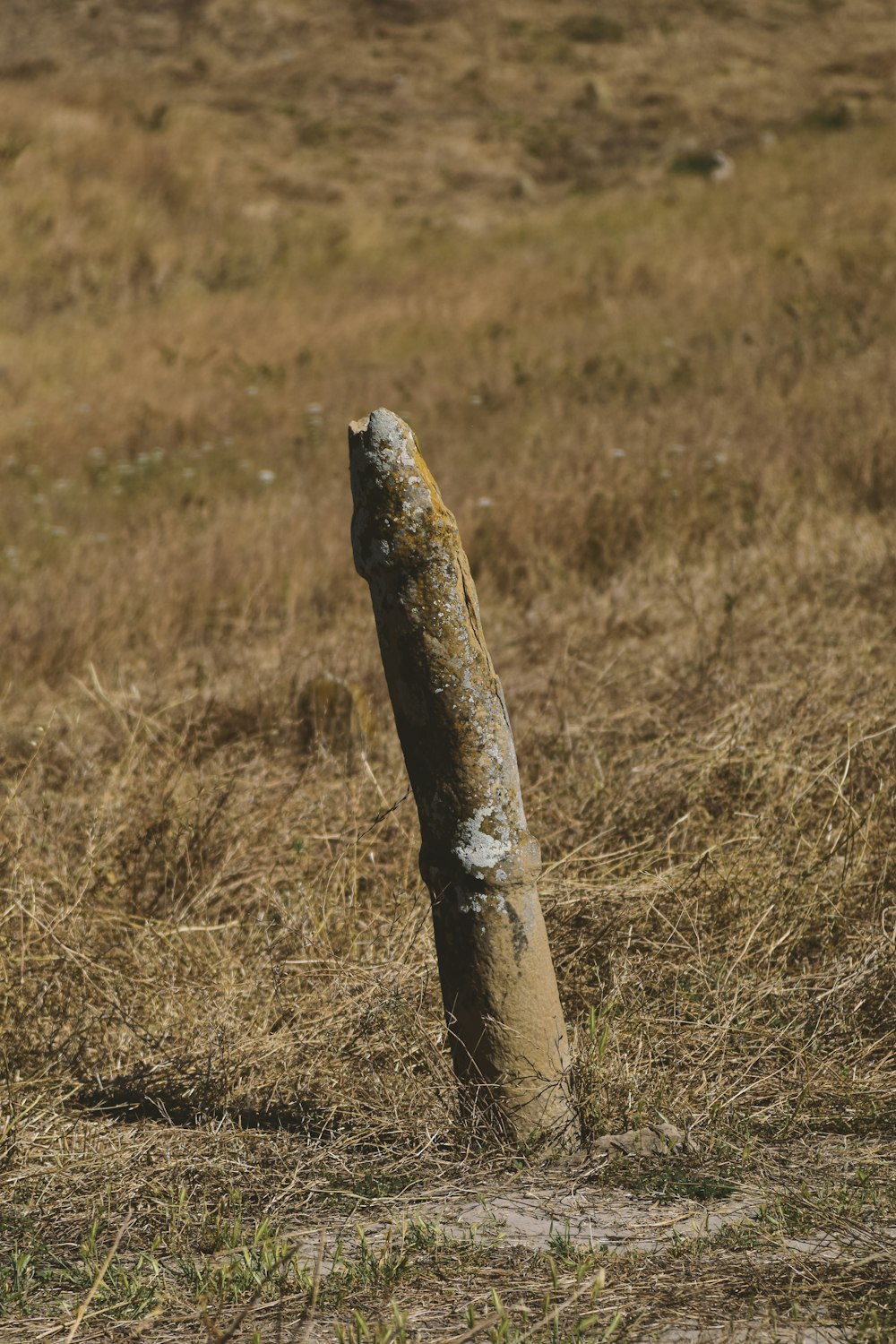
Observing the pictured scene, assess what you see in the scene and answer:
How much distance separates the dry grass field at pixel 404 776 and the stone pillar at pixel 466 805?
0.13 metres

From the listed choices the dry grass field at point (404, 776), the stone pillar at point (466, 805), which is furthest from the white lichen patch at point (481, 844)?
the dry grass field at point (404, 776)

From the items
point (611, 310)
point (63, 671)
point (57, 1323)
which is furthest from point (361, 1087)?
point (611, 310)

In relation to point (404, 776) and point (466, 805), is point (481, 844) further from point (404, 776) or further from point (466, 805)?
point (404, 776)

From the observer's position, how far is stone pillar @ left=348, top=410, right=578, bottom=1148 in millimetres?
2680

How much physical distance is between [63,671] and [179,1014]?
3386mm

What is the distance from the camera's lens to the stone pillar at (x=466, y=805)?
268 centimetres

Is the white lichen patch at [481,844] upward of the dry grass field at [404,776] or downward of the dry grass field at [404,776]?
upward

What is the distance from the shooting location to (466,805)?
2.69 m

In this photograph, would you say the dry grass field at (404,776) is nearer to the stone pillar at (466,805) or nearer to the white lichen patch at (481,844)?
the stone pillar at (466,805)

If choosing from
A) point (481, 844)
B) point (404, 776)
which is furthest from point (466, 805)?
point (404, 776)

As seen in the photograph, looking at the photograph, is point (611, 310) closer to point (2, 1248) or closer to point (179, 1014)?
point (179, 1014)

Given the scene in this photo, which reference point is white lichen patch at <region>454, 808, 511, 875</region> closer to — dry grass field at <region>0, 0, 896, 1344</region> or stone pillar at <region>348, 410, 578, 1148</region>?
stone pillar at <region>348, 410, 578, 1148</region>

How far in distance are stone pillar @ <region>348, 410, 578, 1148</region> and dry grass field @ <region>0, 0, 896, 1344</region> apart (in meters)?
0.13

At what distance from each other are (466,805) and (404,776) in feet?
6.28
